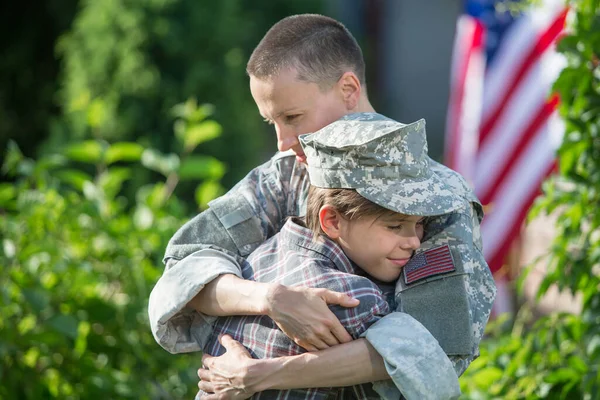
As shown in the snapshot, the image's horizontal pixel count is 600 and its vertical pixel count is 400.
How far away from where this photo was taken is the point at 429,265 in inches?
73.0

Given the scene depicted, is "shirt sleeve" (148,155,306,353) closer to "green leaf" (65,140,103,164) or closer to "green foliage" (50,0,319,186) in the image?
"green leaf" (65,140,103,164)

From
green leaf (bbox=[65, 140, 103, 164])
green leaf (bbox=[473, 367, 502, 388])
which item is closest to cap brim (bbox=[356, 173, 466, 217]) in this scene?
green leaf (bbox=[473, 367, 502, 388])

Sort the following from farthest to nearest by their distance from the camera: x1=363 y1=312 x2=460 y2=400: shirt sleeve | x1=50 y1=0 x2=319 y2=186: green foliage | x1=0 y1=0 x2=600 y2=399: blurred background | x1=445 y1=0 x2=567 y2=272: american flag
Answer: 1. x1=50 y1=0 x2=319 y2=186: green foliage
2. x1=445 y1=0 x2=567 y2=272: american flag
3. x1=0 y1=0 x2=600 y2=399: blurred background
4. x1=363 y1=312 x2=460 y2=400: shirt sleeve

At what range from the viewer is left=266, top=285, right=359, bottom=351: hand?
1.81 metres

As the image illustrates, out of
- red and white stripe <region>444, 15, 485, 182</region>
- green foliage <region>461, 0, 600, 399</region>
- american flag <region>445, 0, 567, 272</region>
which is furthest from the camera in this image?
red and white stripe <region>444, 15, 485, 182</region>

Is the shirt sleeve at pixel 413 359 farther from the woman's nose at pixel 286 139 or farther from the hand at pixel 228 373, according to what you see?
the woman's nose at pixel 286 139

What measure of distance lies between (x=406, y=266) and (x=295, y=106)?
44 cm

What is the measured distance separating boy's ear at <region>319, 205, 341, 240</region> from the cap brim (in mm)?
90

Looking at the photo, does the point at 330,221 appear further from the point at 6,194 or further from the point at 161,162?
the point at 6,194

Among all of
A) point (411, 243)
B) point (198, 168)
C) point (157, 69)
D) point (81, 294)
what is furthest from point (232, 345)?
point (157, 69)

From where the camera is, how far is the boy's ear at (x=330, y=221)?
1.89m

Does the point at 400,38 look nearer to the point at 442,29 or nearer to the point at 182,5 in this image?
the point at 442,29

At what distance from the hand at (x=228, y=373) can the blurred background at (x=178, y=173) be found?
1.13 metres

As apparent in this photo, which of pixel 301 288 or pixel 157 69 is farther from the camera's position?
pixel 157 69
